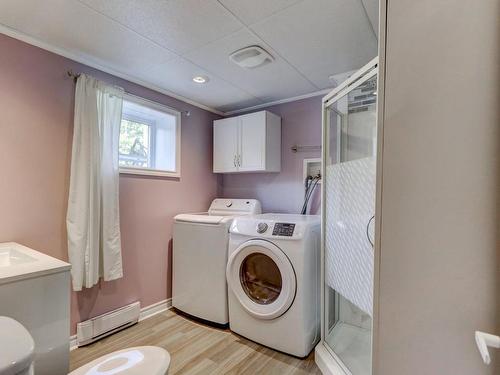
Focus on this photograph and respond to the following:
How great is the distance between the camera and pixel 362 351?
1.61 meters

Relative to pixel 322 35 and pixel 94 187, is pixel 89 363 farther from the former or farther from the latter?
pixel 322 35

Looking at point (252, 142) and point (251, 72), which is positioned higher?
point (251, 72)

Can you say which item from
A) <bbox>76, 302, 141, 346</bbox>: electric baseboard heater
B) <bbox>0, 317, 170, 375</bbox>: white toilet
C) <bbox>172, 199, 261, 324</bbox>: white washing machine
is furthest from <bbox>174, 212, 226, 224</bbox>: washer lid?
<bbox>0, 317, 170, 375</bbox>: white toilet

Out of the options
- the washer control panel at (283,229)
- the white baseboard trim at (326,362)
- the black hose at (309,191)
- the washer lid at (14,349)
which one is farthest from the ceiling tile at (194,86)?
the white baseboard trim at (326,362)

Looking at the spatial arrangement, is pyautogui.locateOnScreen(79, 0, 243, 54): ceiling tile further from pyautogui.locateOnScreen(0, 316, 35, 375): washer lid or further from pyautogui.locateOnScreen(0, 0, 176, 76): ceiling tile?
pyautogui.locateOnScreen(0, 316, 35, 375): washer lid

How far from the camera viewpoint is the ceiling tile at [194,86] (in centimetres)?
203

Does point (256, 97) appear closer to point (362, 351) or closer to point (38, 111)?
point (38, 111)

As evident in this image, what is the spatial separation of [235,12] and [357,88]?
0.80 meters

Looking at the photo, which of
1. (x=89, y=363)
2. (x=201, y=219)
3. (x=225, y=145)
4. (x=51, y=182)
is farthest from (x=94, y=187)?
(x=225, y=145)

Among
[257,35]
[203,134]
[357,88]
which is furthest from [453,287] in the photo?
[203,134]

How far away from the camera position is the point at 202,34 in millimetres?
1578

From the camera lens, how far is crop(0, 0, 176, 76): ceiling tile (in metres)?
1.38

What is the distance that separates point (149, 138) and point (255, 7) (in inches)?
67.5

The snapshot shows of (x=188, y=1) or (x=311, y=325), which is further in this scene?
(x=311, y=325)
